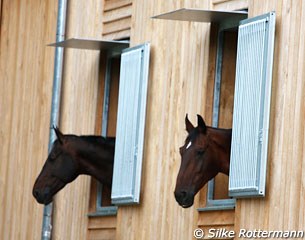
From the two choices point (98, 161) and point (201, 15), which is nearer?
point (201, 15)

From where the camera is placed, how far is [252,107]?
44.2 feet

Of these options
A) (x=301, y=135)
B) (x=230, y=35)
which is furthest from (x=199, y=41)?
(x=301, y=135)

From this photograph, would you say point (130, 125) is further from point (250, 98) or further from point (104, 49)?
point (250, 98)

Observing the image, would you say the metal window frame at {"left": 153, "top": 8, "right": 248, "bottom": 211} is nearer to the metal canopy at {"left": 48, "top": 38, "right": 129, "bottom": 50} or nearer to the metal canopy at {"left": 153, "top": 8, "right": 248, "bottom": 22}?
the metal canopy at {"left": 153, "top": 8, "right": 248, "bottom": 22}

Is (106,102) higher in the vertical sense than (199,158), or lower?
higher

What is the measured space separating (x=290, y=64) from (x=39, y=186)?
3822 millimetres

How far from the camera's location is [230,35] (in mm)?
14586

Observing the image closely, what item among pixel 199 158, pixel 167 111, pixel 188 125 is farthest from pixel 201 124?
pixel 167 111

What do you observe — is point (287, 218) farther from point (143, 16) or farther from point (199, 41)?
point (143, 16)

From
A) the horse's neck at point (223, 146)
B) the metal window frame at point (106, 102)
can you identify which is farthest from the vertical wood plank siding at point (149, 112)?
the horse's neck at point (223, 146)

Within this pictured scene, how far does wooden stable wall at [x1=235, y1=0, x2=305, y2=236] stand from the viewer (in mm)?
12938

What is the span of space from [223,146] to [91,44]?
3.12 metres

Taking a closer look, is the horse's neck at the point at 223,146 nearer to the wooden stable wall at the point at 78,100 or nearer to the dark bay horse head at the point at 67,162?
the dark bay horse head at the point at 67,162

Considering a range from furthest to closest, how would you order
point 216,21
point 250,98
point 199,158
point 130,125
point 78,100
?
point 78,100
point 130,125
point 216,21
point 199,158
point 250,98
